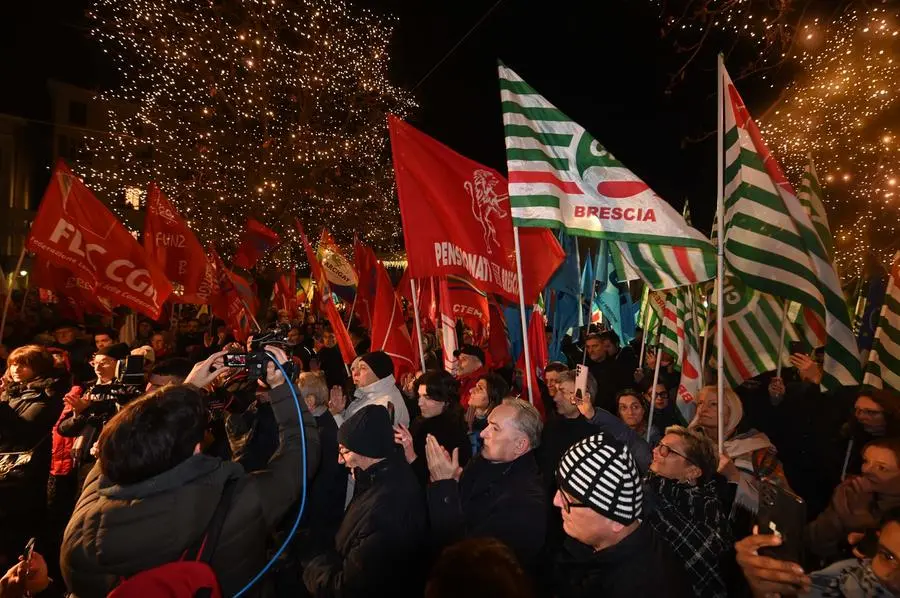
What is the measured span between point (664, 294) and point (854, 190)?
9231 mm

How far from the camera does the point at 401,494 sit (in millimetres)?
3010

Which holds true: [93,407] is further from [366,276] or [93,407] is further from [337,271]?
[337,271]

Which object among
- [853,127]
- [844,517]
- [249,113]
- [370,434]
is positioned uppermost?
[249,113]

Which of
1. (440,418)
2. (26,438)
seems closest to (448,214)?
(440,418)

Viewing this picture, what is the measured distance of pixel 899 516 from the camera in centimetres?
243

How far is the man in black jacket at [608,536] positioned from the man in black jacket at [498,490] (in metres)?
0.58

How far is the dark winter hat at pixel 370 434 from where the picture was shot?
3121mm

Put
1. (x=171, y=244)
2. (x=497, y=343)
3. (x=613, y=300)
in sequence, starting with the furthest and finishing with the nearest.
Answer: (x=613, y=300) → (x=171, y=244) → (x=497, y=343)

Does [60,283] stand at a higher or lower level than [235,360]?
higher

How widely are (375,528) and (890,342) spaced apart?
17.0 ft

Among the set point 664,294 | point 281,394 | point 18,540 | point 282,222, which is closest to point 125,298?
point 18,540

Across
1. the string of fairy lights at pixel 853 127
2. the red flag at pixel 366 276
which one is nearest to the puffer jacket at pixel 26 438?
the red flag at pixel 366 276

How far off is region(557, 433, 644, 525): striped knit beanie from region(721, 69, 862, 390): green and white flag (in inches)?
102

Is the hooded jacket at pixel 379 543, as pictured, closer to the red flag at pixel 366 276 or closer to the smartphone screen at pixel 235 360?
the smartphone screen at pixel 235 360
